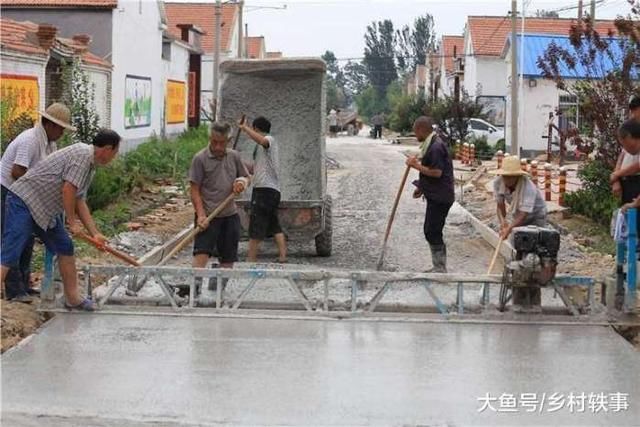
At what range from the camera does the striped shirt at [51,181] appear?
8.06 metres

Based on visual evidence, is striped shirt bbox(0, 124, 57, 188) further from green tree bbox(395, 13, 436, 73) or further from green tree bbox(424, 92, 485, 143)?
green tree bbox(395, 13, 436, 73)

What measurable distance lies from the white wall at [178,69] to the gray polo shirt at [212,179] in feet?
78.4

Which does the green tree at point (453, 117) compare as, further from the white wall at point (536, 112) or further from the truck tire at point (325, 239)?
the truck tire at point (325, 239)

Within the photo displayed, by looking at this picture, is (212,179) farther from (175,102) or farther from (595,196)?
(175,102)

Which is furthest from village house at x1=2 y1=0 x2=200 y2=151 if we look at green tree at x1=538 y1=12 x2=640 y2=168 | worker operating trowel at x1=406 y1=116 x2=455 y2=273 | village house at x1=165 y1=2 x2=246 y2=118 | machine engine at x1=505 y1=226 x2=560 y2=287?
village house at x1=165 y1=2 x2=246 y2=118

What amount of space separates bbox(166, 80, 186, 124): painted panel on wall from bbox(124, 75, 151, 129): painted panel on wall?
12.2 feet

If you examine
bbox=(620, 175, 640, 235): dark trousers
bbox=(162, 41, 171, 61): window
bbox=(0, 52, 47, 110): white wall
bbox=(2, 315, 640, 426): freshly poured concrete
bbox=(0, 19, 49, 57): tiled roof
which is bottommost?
bbox=(2, 315, 640, 426): freshly poured concrete

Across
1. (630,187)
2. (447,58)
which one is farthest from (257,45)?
(630,187)

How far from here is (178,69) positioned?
119 feet

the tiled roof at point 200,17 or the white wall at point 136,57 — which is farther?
the tiled roof at point 200,17

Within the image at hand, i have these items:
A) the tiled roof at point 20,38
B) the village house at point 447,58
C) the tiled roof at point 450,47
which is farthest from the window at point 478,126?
the tiled roof at point 20,38

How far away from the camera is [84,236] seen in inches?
324

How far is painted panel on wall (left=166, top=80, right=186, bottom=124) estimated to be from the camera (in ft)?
112

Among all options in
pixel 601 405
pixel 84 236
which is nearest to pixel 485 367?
pixel 601 405
